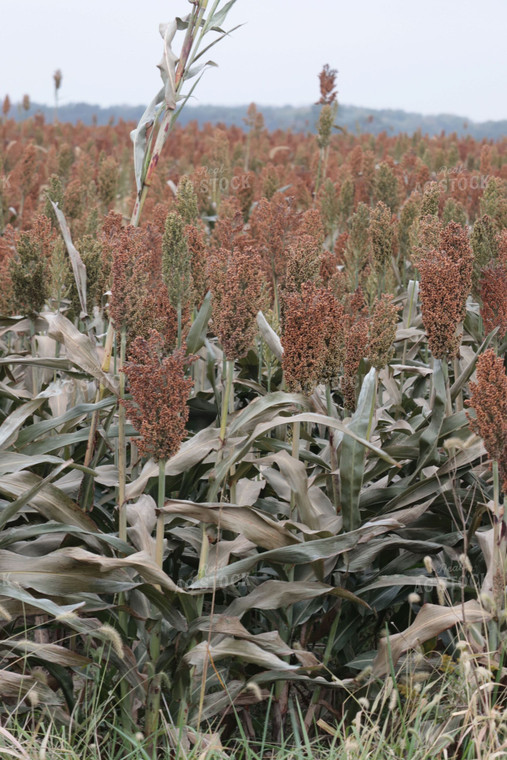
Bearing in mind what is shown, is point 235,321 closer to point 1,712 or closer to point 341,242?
point 1,712

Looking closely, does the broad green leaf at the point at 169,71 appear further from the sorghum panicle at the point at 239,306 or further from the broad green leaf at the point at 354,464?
the broad green leaf at the point at 354,464

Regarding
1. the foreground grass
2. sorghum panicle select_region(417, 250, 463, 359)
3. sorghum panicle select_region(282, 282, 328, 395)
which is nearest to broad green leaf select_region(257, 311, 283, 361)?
sorghum panicle select_region(282, 282, 328, 395)

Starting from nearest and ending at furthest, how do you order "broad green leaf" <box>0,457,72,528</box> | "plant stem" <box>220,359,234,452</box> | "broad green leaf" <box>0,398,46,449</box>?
"broad green leaf" <box>0,457,72,528</box>, "plant stem" <box>220,359,234,452</box>, "broad green leaf" <box>0,398,46,449</box>

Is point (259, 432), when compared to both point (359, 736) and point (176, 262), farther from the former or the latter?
point (359, 736)

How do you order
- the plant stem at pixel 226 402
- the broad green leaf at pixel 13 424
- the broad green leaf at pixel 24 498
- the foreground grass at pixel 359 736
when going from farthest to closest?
the broad green leaf at pixel 13 424 < the plant stem at pixel 226 402 < the broad green leaf at pixel 24 498 < the foreground grass at pixel 359 736

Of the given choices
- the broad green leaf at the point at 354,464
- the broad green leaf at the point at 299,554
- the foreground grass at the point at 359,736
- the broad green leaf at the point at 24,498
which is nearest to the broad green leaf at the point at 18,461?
the broad green leaf at the point at 24,498

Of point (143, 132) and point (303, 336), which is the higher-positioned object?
point (143, 132)

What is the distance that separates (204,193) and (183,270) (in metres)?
2.75

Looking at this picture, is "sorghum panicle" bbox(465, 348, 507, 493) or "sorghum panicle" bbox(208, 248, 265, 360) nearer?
"sorghum panicle" bbox(465, 348, 507, 493)

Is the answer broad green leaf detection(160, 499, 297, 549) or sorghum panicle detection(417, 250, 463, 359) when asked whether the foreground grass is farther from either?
sorghum panicle detection(417, 250, 463, 359)

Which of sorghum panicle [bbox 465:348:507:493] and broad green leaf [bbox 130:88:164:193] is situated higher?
broad green leaf [bbox 130:88:164:193]

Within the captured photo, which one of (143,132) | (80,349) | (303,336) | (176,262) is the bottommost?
(80,349)

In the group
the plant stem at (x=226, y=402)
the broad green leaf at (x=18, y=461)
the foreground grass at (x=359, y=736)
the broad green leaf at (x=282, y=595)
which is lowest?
the foreground grass at (x=359, y=736)

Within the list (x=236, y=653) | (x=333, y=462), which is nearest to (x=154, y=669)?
(x=236, y=653)
